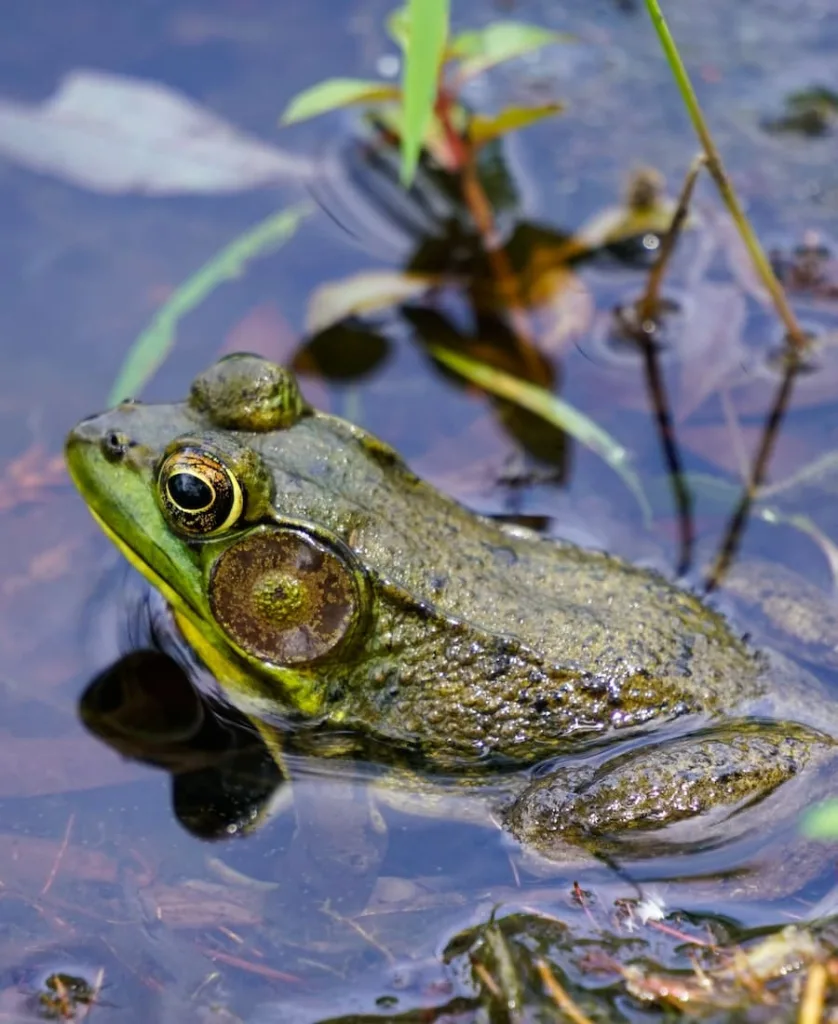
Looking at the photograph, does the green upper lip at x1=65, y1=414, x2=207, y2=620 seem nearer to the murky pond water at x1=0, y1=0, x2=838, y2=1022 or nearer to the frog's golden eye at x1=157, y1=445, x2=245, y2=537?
the frog's golden eye at x1=157, y1=445, x2=245, y2=537

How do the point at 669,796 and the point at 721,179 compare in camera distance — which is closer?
the point at 669,796

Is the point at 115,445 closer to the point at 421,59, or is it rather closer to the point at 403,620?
the point at 403,620

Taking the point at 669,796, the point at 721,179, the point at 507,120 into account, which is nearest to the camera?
the point at 669,796

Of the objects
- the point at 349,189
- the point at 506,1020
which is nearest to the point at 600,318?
the point at 349,189

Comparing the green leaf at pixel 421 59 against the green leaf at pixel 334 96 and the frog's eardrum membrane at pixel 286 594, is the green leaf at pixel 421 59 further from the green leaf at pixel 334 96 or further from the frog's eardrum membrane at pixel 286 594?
the frog's eardrum membrane at pixel 286 594

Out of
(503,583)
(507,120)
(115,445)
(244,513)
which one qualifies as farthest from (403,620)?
(507,120)

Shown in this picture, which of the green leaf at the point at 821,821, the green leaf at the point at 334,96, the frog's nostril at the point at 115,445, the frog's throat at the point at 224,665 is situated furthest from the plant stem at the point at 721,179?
the frog's throat at the point at 224,665

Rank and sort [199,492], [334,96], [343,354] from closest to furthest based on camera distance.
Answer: [199,492] < [334,96] < [343,354]
